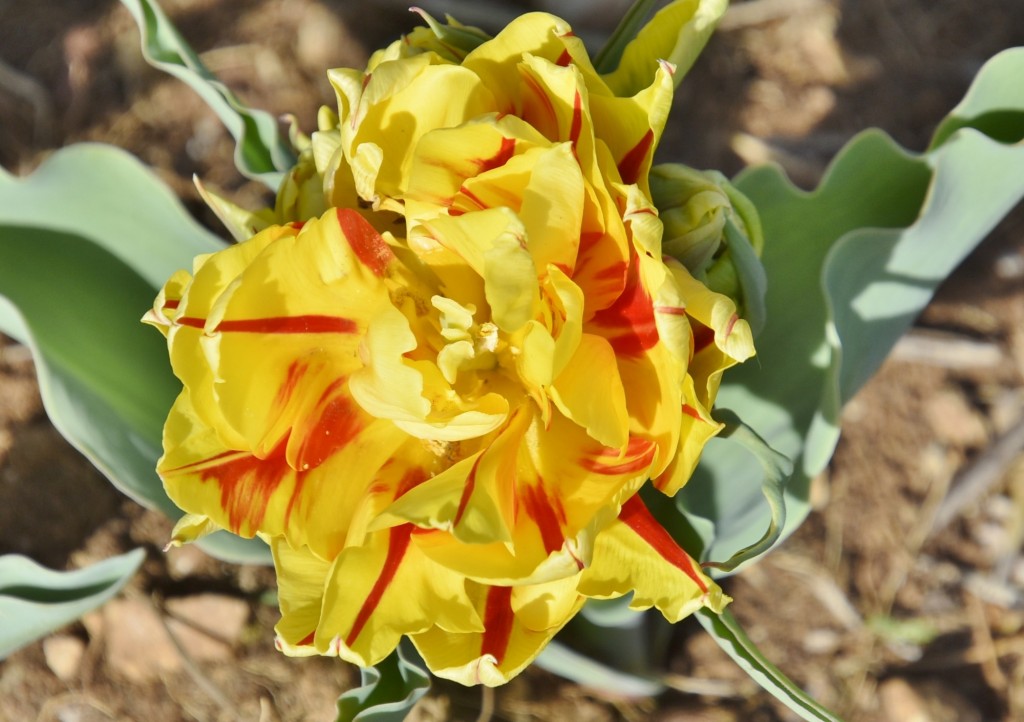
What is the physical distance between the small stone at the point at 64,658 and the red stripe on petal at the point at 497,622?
101cm

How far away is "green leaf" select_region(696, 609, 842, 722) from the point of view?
0.85 metres

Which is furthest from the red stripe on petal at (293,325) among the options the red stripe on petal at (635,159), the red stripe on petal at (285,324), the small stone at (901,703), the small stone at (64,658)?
the small stone at (901,703)

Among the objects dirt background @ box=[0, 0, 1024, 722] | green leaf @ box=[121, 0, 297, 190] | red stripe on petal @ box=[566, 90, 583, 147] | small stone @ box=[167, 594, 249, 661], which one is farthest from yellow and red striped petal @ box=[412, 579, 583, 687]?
small stone @ box=[167, 594, 249, 661]

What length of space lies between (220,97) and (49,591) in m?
0.55

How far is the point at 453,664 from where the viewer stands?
30.9 inches

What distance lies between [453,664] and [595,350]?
28cm

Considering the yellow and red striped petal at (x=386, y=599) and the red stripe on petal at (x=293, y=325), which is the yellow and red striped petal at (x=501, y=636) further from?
the red stripe on petal at (x=293, y=325)

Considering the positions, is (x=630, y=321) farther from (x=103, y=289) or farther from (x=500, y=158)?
(x=103, y=289)

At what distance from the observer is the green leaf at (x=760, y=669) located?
33.4 inches

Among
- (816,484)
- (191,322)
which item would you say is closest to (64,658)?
(191,322)

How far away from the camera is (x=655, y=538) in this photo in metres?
0.79

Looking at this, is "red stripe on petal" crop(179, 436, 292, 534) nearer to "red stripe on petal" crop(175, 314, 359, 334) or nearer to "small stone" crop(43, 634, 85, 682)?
"red stripe on petal" crop(175, 314, 359, 334)

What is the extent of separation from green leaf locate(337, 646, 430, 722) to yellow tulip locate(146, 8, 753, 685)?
6.9 inches

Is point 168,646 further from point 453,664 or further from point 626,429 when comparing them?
point 626,429
